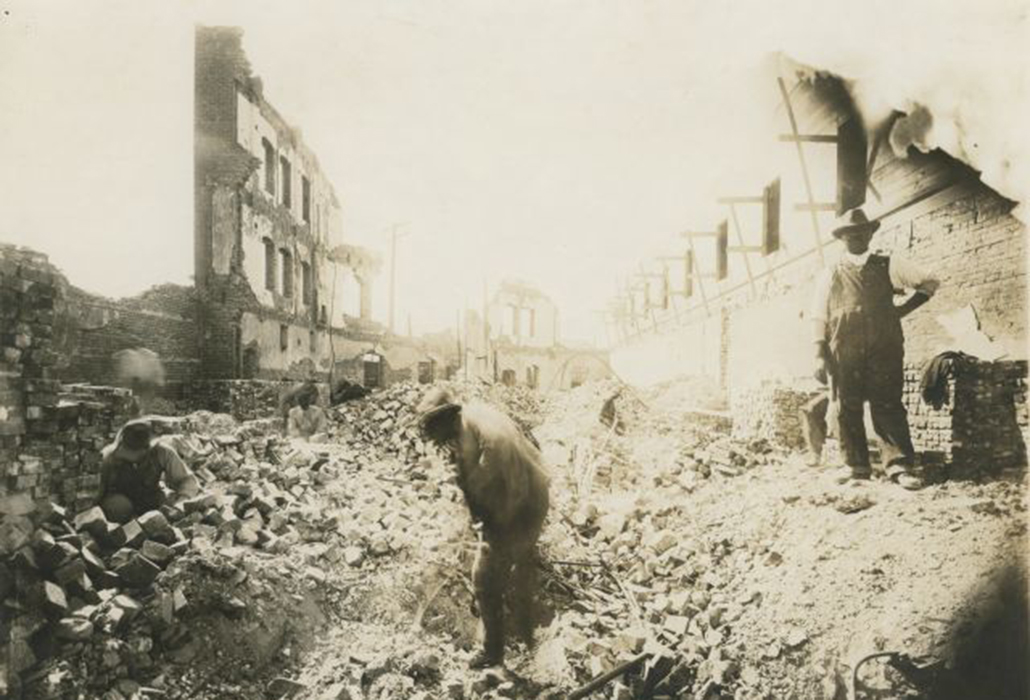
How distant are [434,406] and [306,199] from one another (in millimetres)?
12381

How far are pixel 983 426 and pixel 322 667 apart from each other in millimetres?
4538

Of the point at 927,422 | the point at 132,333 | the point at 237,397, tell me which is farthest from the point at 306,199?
the point at 927,422

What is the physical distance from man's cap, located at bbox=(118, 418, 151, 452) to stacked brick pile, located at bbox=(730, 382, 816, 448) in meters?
5.54

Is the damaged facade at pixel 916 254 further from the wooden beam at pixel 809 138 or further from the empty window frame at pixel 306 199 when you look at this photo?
the empty window frame at pixel 306 199

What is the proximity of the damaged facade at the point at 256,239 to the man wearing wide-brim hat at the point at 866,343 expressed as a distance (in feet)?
26.7

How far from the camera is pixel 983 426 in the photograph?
3590 mm

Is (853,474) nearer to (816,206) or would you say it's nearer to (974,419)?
(974,419)

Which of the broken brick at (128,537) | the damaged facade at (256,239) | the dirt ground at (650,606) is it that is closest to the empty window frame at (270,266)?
the damaged facade at (256,239)

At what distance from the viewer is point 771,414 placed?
224 inches

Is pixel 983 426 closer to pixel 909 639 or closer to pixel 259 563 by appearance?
pixel 909 639

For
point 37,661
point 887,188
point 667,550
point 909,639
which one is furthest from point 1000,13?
point 37,661

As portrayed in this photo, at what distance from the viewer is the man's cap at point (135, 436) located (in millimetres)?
4125

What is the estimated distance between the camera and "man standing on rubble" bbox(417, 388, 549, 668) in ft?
11.6

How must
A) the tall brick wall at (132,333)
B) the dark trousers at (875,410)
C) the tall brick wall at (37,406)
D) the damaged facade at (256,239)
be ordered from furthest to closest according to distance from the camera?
the damaged facade at (256,239)
the tall brick wall at (132,333)
the dark trousers at (875,410)
the tall brick wall at (37,406)
